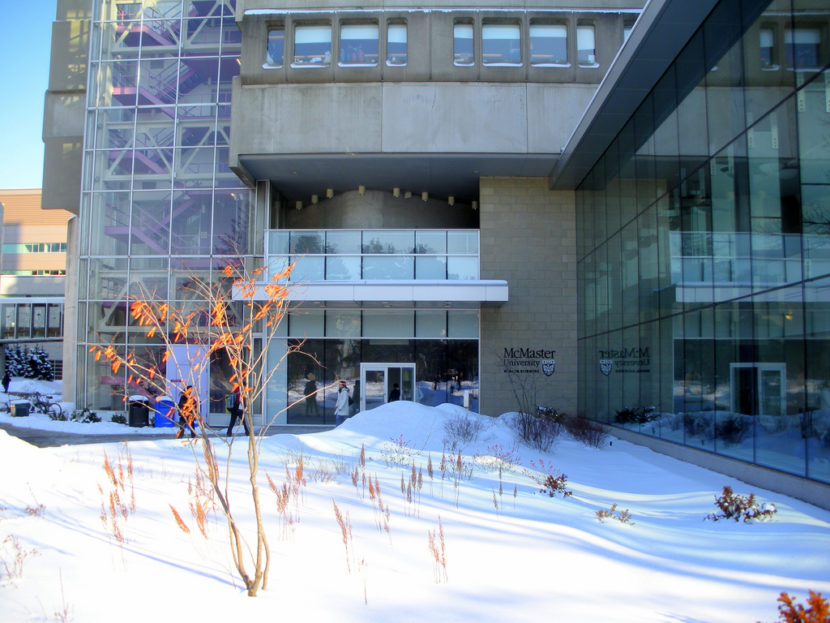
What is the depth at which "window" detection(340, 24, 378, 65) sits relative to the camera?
918 inches

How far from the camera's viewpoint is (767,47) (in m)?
11.0

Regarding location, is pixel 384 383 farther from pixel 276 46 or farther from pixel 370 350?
pixel 276 46

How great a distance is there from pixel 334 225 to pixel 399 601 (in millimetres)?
21583

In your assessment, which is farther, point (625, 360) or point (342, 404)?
point (342, 404)

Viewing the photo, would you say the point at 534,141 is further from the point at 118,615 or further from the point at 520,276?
the point at 118,615

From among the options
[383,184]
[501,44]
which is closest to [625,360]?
[383,184]

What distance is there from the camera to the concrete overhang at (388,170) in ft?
74.5

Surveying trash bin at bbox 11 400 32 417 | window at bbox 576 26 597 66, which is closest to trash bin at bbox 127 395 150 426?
trash bin at bbox 11 400 32 417

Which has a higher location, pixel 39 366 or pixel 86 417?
pixel 39 366

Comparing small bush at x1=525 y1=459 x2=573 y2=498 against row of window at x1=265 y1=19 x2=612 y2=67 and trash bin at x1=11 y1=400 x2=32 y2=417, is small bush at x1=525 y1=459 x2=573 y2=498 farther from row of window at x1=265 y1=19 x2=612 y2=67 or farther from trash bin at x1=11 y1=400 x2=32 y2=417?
trash bin at x1=11 y1=400 x2=32 y2=417

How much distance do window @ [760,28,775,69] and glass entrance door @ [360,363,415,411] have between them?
15.4 meters

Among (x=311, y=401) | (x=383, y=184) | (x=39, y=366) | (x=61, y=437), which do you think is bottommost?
(x=61, y=437)

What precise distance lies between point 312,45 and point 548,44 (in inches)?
330

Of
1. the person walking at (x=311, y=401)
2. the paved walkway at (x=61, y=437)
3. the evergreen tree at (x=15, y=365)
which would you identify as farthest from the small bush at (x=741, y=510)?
the evergreen tree at (x=15, y=365)
